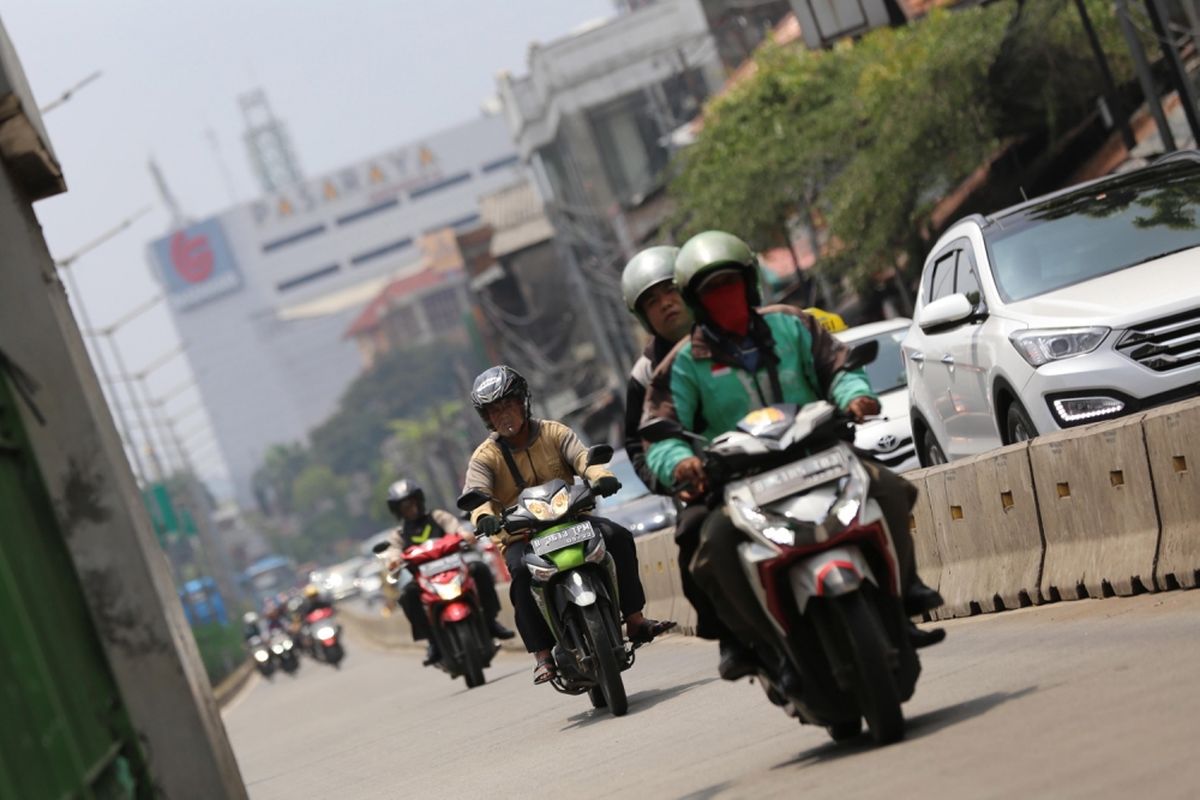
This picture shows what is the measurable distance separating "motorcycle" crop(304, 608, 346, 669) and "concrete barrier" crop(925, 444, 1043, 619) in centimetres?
2774

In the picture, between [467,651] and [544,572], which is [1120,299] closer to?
[544,572]

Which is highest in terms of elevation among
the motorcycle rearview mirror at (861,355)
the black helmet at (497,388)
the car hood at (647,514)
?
the black helmet at (497,388)

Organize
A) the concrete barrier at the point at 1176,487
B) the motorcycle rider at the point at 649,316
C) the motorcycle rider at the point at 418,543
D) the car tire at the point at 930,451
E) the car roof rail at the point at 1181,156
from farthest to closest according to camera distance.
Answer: the motorcycle rider at the point at 418,543, the car tire at the point at 930,451, the car roof rail at the point at 1181,156, the concrete barrier at the point at 1176,487, the motorcycle rider at the point at 649,316

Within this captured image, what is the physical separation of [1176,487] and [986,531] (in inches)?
77.3

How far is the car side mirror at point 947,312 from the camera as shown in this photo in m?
11.6

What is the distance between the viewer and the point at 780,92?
4469 centimetres

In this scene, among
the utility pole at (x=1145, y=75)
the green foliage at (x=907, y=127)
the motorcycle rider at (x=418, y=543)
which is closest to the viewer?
the motorcycle rider at (x=418, y=543)

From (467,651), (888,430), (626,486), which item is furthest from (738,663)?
(626,486)

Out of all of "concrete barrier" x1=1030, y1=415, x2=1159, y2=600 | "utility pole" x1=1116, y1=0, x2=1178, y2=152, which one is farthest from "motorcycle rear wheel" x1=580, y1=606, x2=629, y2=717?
"utility pole" x1=1116, y1=0, x2=1178, y2=152

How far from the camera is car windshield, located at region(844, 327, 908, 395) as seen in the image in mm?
18547

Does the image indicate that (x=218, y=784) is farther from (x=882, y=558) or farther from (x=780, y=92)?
(x=780, y=92)

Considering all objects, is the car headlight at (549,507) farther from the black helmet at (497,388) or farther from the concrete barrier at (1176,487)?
the concrete barrier at (1176,487)

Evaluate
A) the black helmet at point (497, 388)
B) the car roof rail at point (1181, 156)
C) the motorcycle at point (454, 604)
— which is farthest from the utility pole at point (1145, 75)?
the black helmet at point (497, 388)

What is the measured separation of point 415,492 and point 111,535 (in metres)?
11.1
